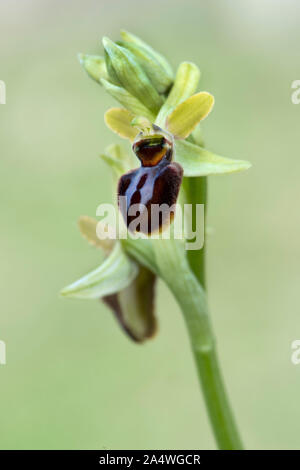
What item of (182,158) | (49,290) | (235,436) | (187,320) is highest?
(49,290)

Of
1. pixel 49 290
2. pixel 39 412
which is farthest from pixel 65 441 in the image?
pixel 49 290

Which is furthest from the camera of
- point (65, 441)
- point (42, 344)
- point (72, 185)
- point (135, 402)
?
point (72, 185)

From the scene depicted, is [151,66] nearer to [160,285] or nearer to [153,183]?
[153,183]

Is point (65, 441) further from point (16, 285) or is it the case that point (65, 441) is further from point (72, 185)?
point (72, 185)

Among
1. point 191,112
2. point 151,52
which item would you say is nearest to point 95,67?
point 151,52

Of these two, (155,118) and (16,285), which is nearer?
(155,118)

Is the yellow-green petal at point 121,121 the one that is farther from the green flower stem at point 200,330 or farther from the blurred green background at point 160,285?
the blurred green background at point 160,285
